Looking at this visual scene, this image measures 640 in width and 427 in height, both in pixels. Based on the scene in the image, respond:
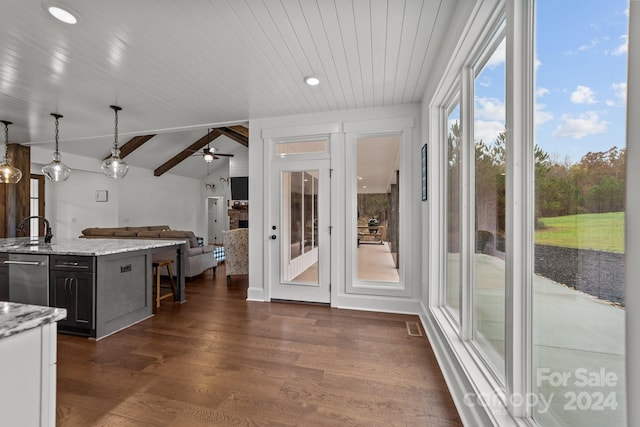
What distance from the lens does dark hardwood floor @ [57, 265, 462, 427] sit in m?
1.71

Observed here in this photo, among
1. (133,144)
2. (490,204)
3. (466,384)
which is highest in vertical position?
(133,144)

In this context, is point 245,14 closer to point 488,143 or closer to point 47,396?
point 488,143

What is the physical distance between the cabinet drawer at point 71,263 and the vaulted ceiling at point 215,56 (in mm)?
1826

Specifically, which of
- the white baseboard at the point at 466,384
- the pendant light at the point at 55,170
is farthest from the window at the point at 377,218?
the pendant light at the point at 55,170

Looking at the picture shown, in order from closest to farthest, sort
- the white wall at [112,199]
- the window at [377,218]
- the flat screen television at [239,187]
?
the window at [377,218] < the white wall at [112,199] < the flat screen television at [239,187]

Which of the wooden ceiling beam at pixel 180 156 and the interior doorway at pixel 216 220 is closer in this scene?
the wooden ceiling beam at pixel 180 156

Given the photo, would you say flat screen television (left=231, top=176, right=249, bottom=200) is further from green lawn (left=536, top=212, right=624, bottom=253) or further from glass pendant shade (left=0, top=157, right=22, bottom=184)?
green lawn (left=536, top=212, right=624, bottom=253)

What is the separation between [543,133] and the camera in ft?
3.63

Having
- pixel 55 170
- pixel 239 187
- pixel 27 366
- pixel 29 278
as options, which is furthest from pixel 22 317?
pixel 239 187

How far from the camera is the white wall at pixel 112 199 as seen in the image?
6.93 metres

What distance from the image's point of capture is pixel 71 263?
9.18 feet

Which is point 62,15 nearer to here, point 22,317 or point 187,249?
point 22,317

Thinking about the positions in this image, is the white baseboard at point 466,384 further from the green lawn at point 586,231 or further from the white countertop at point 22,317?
the white countertop at point 22,317

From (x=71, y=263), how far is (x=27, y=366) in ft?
8.14
